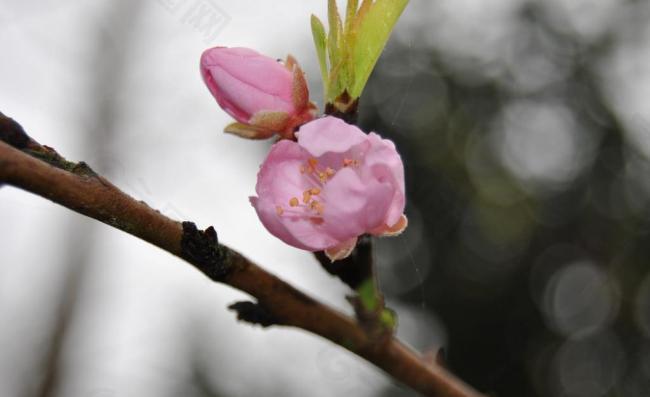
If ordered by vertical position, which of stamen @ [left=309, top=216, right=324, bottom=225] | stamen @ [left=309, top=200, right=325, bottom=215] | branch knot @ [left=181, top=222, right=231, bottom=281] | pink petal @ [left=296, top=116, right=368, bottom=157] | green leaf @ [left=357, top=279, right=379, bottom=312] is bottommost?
green leaf @ [left=357, top=279, right=379, bottom=312]

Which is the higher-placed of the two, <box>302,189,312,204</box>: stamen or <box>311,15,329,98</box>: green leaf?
<box>311,15,329,98</box>: green leaf

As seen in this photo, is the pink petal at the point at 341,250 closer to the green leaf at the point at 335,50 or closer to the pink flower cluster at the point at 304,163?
the pink flower cluster at the point at 304,163

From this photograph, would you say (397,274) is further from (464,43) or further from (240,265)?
(240,265)

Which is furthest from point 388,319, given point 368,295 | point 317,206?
point 317,206

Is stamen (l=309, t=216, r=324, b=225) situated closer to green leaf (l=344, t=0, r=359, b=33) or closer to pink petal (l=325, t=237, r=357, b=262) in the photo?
pink petal (l=325, t=237, r=357, b=262)

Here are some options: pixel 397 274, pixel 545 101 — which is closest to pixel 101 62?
pixel 397 274

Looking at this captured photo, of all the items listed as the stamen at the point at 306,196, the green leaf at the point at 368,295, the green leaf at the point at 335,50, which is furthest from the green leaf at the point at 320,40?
the green leaf at the point at 368,295

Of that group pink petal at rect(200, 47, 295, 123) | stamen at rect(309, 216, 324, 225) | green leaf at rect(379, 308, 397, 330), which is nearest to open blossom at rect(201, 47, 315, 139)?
pink petal at rect(200, 47, 295, 123)
